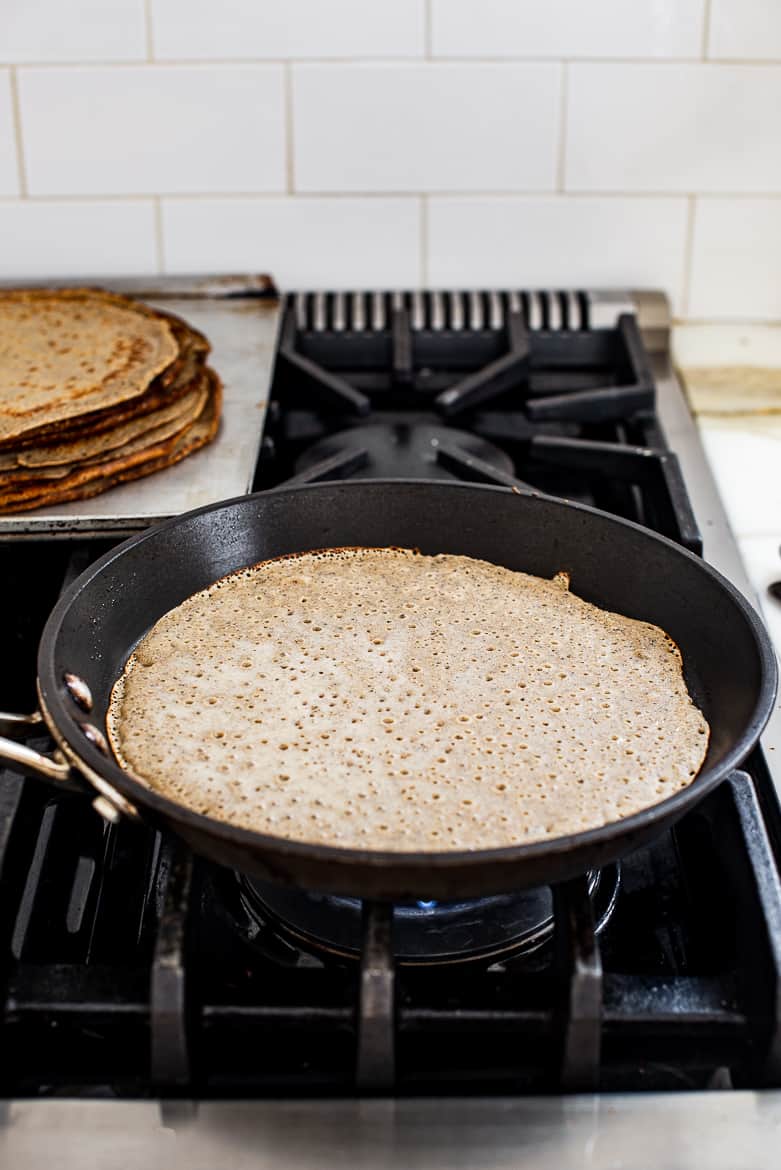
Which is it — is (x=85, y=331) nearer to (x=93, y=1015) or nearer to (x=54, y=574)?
(x=54, y=574)

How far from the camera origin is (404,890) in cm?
58

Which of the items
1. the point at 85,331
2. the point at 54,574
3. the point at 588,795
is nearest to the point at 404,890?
the point at 588,795

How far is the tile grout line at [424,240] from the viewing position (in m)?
Result: 1.39

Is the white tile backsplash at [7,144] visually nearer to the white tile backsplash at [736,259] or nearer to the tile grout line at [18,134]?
the tile grout line at [18,134]

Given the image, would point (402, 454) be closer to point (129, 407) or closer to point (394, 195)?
point (129, 407)

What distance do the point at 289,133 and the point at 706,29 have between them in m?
0.45

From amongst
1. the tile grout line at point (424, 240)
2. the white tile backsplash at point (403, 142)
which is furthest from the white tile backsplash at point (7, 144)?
the tile grout line at point (424, 240)

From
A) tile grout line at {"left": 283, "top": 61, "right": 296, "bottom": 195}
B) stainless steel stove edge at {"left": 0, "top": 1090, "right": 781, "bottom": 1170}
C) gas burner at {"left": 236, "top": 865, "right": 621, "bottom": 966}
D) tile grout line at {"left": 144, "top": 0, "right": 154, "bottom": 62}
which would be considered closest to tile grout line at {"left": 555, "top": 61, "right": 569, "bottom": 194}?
tile grout line at {"left": 283, "top": 61, "right": 296, "bottom": 195}

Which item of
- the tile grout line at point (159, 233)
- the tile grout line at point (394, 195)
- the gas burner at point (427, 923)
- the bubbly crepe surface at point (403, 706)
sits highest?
the tile grout line at point (394, 195)

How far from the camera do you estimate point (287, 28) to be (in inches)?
51.6

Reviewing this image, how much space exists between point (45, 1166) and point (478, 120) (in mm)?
A: 1119

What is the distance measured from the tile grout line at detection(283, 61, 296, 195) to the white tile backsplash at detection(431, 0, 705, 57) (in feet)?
0.52

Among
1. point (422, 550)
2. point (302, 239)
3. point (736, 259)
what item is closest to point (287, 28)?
point (302, 239)

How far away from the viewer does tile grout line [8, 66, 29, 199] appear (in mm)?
1332
